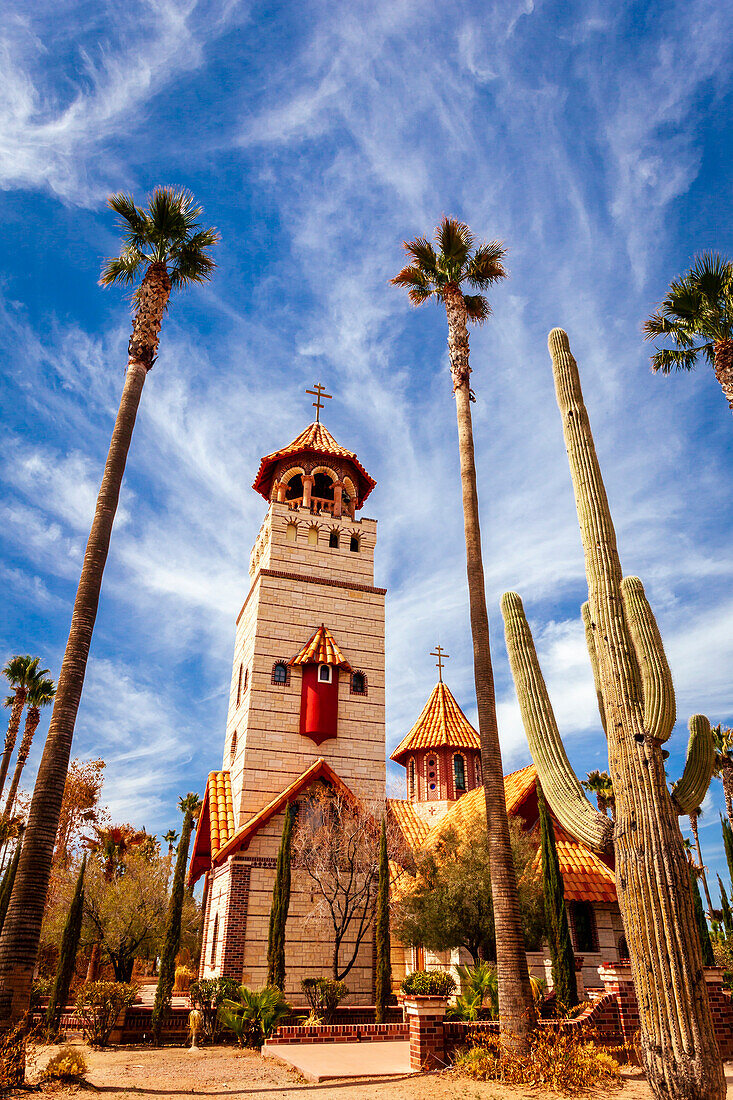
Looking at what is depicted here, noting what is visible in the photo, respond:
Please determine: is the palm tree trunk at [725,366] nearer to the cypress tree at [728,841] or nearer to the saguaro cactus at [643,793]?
the saguaro cactus at [643,793]

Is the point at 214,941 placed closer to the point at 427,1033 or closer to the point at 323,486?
the point at 427,1033

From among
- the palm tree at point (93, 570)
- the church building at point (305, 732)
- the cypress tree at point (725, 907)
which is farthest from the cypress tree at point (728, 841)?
the palm tree at point (93, 570)

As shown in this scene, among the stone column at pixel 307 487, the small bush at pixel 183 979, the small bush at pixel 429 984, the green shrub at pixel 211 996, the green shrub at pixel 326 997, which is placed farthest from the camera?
the small bush at pixel 183 979

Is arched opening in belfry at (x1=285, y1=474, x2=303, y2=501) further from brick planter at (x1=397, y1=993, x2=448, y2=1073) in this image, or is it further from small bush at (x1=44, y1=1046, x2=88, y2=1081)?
small bush at (x1=44, y1=1046, x2=88, y2=1081)

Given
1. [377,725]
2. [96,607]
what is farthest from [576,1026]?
[377,725]

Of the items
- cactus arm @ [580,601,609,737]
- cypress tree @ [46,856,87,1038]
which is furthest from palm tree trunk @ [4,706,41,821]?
cactus arm @ [580,601,609,737]

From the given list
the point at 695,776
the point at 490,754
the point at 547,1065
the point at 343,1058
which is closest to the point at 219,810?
the point at 343,1058

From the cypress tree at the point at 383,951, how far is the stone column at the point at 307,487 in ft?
45.1

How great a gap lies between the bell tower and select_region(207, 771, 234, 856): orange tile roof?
30cm

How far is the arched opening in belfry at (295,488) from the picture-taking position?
96.1ft

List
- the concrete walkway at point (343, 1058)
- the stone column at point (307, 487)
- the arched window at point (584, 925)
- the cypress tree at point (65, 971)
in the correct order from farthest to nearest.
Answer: the stone column at point (307, 487), the arched window at point (584, 925), the cypress tree at point (65, 971), the concrete walkway at point (343, 1058)

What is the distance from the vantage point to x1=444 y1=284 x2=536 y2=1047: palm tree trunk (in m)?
11.2

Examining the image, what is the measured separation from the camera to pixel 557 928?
Result: 15531mm

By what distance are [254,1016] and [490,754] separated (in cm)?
860
